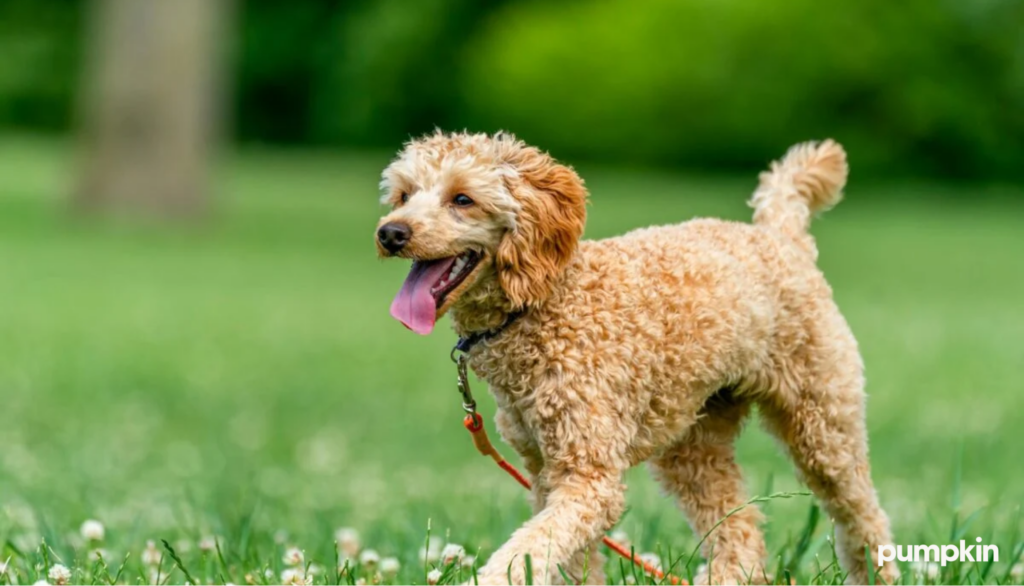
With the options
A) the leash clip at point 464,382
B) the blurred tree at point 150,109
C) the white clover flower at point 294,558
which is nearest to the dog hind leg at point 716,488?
the leash clip at point 464,382

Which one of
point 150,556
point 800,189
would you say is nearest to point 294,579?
point 150,556

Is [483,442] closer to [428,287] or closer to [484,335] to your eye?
[484,335]

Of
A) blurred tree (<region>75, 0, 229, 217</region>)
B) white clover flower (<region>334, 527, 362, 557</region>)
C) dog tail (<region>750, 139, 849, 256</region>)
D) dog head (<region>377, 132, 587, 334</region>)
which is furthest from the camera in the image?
blurred tree (<region>75, 0, 229, 217</region>)

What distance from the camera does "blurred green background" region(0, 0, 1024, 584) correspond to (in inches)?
272

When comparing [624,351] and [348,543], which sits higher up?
[624,351]

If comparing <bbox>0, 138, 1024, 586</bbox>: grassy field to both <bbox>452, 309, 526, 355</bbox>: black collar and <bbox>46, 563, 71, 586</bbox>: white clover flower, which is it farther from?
<bbox>452, 309, 526, 355</bbox>: black collar

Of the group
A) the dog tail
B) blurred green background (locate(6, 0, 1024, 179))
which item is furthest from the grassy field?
blurred green background (locate(6, 0, 1024, 179))

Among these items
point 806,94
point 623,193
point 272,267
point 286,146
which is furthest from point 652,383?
point 286,146

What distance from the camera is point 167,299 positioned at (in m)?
15.0

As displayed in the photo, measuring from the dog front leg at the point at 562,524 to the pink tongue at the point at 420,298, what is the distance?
0.50 m

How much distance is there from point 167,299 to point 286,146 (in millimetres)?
30132

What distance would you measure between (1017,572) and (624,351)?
1.46 m

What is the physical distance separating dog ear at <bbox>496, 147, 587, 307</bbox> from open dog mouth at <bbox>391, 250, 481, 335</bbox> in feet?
0.31

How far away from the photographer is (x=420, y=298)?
3.45m
